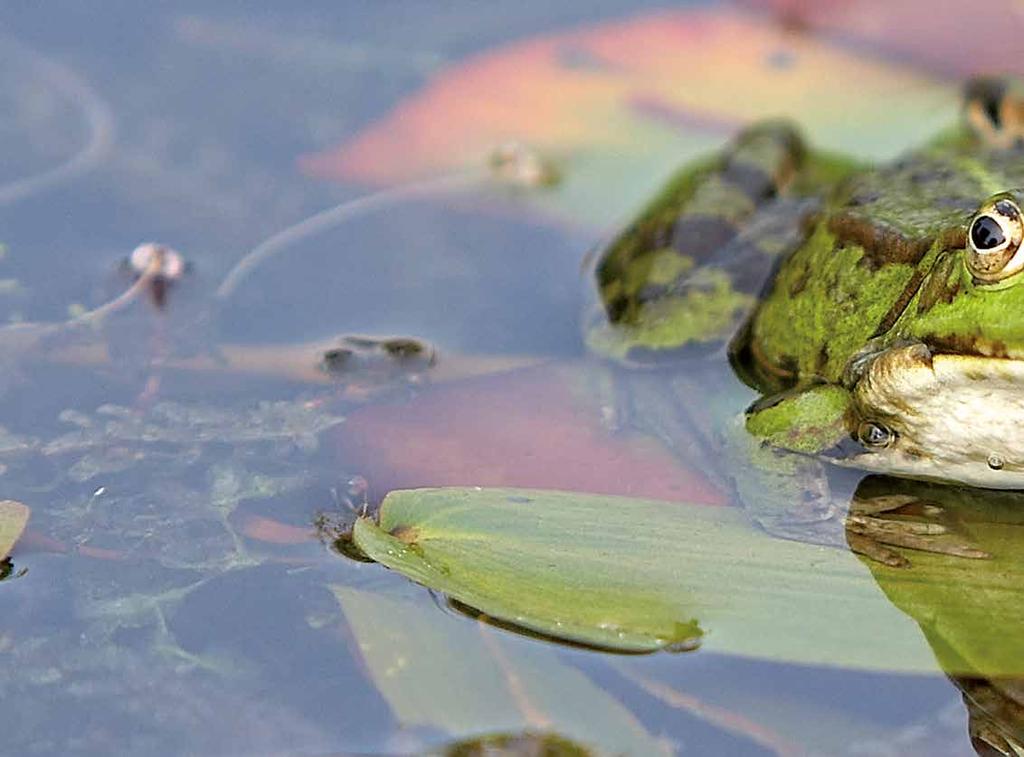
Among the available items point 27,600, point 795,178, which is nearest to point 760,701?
point 27,600

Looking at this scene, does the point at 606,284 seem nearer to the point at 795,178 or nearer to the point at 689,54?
the point at 795,178

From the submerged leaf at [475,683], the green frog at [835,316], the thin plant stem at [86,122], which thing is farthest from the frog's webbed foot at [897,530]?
the thin plant stem at [86,122]

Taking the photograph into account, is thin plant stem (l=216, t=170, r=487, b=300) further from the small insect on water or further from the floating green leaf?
the floating green leaf

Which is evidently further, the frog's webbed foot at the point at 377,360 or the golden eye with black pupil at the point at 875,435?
the frog's webbed foot at the point at 377,360

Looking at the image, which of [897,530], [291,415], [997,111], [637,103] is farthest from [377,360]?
[997,111]

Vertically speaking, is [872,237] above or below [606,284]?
above

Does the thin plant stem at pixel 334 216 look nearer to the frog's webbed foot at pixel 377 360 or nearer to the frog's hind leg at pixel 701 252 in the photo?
the frog's webbed foot at pixel 377 360
